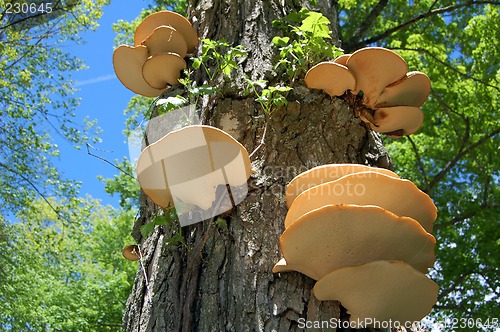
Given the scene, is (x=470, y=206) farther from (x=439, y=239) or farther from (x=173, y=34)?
(x=173, y=34)

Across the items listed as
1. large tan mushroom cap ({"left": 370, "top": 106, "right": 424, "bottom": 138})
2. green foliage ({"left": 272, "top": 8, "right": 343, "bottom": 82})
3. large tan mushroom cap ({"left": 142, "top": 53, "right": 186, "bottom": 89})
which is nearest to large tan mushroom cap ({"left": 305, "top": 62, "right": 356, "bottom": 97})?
green foliage ({"left": 272, "top": 8, "right": 343, "bottom": 82})

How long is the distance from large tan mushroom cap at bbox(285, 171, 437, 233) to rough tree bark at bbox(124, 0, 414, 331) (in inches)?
12.2

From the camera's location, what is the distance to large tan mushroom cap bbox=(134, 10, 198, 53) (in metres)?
3.31

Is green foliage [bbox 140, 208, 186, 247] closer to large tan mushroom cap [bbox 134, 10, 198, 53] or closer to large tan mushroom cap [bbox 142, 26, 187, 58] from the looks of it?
large tan mushroom cap [bbox 142, 26, 187, 58]

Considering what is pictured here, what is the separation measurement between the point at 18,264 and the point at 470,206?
8390mm

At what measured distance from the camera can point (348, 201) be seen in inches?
76.9

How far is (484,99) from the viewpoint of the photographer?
358 inches

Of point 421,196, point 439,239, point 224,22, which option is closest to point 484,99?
point 439,239

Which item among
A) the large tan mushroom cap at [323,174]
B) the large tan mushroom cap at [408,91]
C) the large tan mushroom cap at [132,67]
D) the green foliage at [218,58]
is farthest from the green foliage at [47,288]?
the large tan mushroom cap at [323,174]

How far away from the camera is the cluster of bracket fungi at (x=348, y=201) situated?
186cm

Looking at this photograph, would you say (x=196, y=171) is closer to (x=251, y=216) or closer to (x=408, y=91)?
(x=251, y=216)

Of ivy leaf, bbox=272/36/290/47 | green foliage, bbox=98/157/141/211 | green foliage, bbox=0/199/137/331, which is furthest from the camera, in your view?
green foliage, bbox=98/157/141/211

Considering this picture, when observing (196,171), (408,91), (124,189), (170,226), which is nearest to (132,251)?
(170,226)

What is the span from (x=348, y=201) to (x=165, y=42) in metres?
1.80
